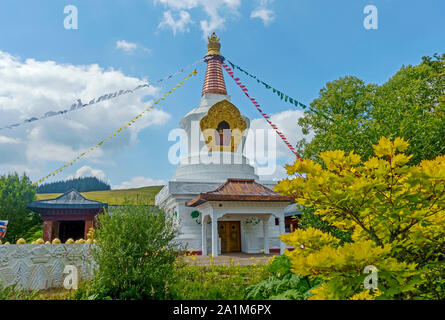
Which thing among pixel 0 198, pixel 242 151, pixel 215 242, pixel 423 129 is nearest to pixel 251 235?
pixel 215 242

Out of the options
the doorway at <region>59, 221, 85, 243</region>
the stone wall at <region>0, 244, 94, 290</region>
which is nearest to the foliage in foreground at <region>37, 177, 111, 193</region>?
the doorway at <region>59, 221, 85, 243</region>

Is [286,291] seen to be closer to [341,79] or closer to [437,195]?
[437,195]

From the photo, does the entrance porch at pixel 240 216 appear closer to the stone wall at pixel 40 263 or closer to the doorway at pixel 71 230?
the stone wall at pixel 40 263

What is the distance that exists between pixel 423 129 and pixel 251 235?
11.7 metres

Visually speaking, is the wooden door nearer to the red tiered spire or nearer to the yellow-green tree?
the red tiered spire

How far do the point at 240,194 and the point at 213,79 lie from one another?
13.6 m

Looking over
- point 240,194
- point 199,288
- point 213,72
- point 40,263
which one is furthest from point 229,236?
point 213,72

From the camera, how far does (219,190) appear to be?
1675 centimetres

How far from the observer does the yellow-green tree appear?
386cm

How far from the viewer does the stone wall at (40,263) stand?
922 cm

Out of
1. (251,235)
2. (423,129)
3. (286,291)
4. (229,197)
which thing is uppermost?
(423,129)

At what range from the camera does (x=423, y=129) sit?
9273mm

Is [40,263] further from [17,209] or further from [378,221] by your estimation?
[17,209]
